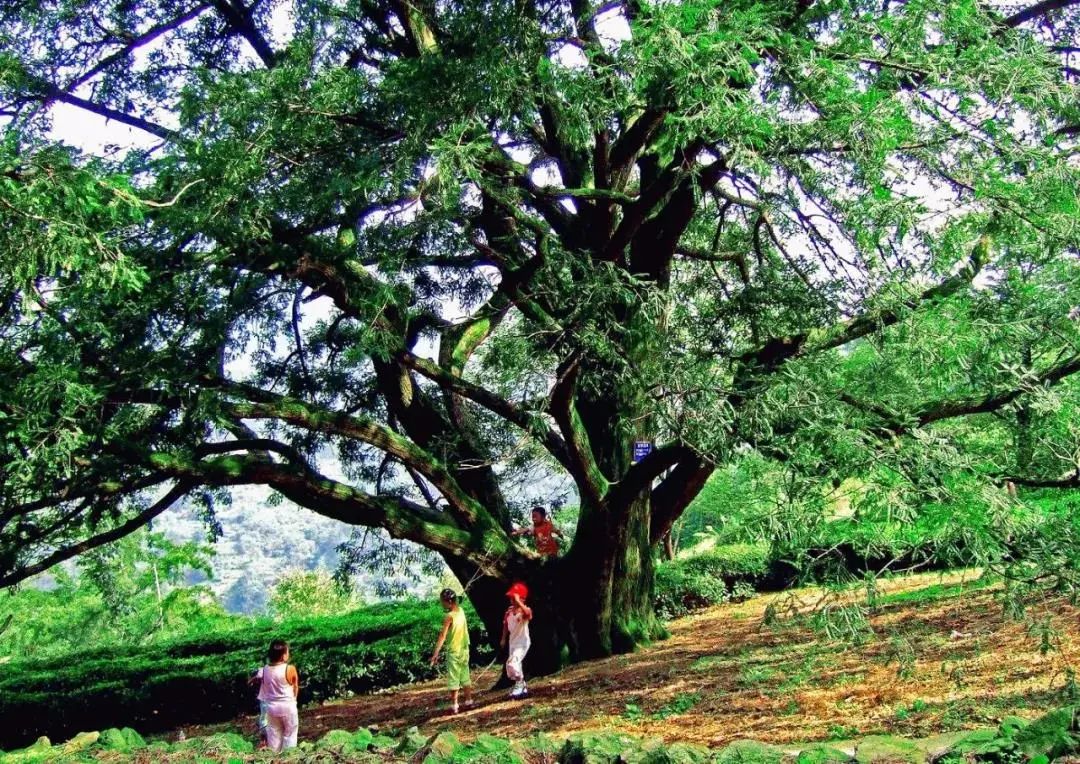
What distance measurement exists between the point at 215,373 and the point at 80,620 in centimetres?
1762

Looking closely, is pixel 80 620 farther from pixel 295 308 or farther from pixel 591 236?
pixel 591 236

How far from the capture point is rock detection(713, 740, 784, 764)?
431 cm

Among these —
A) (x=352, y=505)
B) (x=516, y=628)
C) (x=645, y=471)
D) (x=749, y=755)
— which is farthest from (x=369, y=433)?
(x=749, y=755)

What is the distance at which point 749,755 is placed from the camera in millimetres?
4363

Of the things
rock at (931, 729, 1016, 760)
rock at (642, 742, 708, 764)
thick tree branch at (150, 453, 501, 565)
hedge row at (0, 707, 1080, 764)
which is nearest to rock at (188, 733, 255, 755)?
hedge row at (0, 707, 1080, 764)

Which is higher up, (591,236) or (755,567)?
(591,236)

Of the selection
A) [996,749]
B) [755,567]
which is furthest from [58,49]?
[755,567]

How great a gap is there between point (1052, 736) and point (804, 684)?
3.86 meters

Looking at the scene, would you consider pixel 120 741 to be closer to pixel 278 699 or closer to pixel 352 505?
pixel 278 699

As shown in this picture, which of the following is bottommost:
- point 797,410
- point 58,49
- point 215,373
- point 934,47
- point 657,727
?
point 657,727

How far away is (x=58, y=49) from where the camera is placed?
890 centimetres

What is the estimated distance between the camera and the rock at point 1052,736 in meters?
3.77

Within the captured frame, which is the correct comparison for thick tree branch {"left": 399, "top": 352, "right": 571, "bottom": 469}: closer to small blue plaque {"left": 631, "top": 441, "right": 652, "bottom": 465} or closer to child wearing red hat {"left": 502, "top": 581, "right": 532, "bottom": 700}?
small blue plaque {"left": 631, "top": 441, "right": 652, "bottom": 465}

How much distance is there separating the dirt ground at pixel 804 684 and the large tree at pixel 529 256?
1039mm
